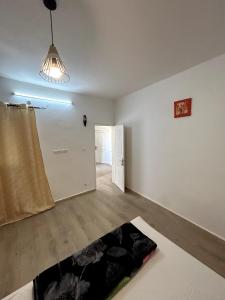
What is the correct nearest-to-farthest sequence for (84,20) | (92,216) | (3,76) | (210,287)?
(210,287) → (84,20) → (3,76) → (92,216)

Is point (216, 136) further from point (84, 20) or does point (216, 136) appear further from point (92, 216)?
point (92, 216)

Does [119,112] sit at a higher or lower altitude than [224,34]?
lower

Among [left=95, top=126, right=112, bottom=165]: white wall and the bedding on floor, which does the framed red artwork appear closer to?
the bedding on floor

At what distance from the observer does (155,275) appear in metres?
0.92

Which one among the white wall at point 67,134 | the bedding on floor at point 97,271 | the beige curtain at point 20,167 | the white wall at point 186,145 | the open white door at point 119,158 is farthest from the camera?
the open white door at point 119,158

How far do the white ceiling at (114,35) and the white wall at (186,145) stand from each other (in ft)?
1.18

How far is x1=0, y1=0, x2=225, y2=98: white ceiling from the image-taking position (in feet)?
3.92

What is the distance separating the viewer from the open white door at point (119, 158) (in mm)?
3684

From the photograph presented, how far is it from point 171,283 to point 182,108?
237 centimetres

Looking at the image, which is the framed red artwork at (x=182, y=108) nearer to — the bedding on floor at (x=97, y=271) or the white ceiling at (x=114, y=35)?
the white ceiling at (x=114, y=35)

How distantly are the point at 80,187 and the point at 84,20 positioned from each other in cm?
328

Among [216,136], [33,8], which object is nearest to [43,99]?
[33,8]

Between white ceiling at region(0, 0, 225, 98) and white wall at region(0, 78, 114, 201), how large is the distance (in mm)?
617

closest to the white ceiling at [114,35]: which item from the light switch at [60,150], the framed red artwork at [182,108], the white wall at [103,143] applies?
the framed red artwork at [182,108]
